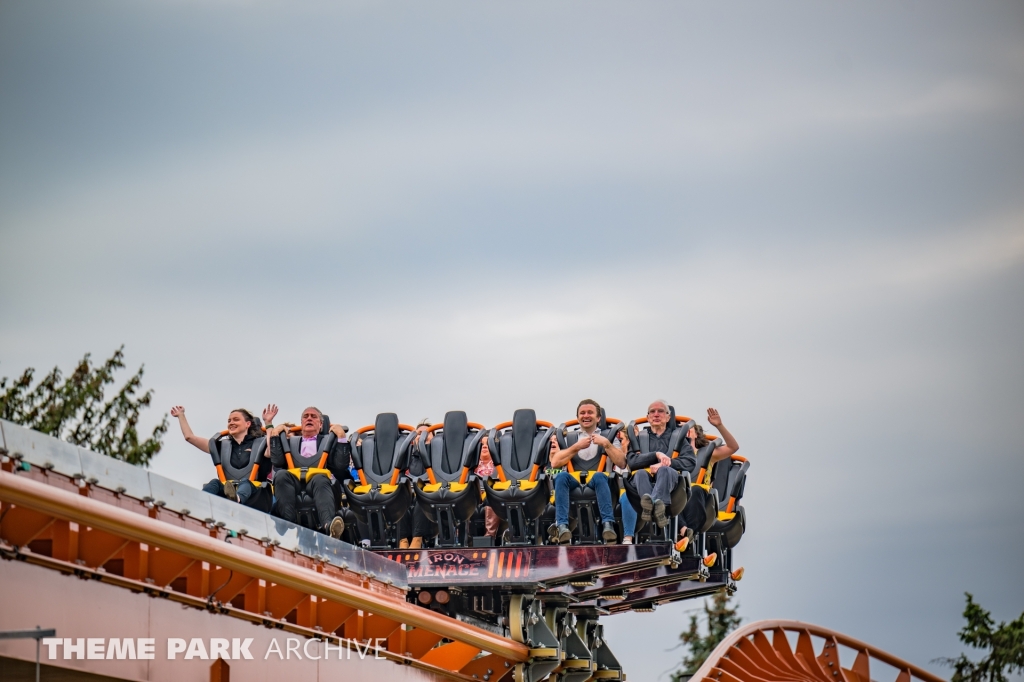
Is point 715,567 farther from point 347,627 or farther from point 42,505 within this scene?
point 42,505

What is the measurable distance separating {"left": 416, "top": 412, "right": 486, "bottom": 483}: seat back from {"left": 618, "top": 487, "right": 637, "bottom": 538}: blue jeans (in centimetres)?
171

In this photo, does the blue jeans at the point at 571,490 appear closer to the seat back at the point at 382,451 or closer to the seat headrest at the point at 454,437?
the seat headrest at the point at 454,437

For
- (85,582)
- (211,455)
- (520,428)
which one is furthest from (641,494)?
(85,582)

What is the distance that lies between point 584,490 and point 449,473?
1.53 m

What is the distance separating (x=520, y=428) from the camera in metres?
16.3

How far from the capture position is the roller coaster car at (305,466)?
15953 mm

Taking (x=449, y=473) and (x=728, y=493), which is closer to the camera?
(x=449, y=473)

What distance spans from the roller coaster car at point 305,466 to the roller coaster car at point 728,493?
4.72m

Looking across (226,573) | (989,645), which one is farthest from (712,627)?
(226,573)

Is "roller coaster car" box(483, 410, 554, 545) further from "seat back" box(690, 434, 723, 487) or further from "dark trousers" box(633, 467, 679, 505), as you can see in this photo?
"seat back" box(690, 434, 723, 487)

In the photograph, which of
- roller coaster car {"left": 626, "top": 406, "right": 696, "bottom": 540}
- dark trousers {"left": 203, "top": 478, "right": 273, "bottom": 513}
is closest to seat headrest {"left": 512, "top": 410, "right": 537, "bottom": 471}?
roller coaster car {"left": 626, "top": 406, "right": 696, "bottom": 540}

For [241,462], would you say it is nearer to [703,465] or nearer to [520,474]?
[520,474]

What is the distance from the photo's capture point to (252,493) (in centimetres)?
1586

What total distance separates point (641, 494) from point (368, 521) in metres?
3.21
